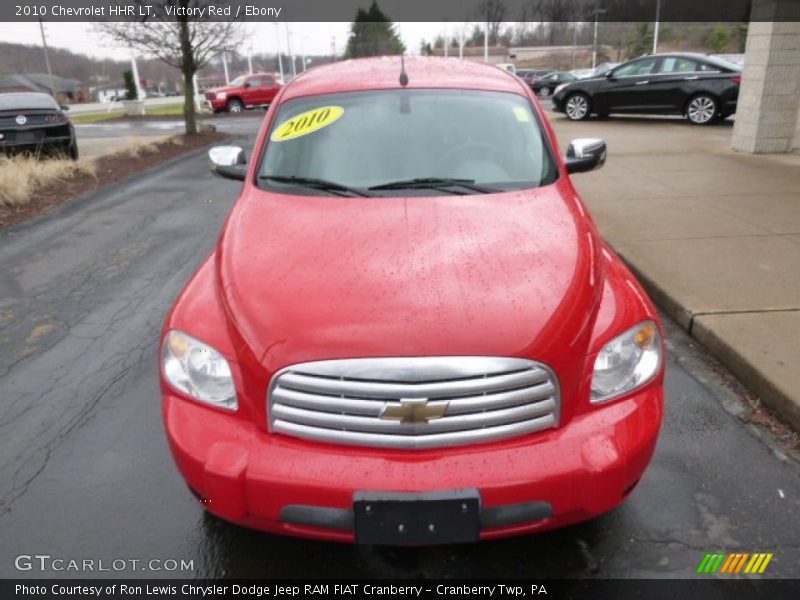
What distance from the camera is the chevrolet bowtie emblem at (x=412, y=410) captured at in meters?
2.02

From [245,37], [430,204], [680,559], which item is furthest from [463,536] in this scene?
[245,37]

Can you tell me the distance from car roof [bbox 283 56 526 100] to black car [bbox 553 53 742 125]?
522 inches

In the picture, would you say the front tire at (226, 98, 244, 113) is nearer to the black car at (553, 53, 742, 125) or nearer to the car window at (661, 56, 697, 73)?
the black car at (553, 53, 742, 125)

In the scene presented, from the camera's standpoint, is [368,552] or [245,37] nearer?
[368,552]

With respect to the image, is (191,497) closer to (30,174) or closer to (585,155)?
(585,155)

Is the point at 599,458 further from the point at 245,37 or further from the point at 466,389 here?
the point at 245,37

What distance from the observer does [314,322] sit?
215 cm

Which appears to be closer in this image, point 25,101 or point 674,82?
point 25,101

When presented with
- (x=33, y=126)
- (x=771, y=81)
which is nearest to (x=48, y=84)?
(x=33, y=126)

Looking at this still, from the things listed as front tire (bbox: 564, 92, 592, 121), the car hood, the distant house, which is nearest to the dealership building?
front tire (bbox: 564, 92, 592, 121)

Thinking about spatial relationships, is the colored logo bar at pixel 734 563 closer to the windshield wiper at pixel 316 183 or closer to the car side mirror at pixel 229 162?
the windshield wiper at pixel 316 183

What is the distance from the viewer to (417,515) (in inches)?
77.5

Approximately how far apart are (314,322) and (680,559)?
165cm

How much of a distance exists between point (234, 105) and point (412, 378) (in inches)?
1242
